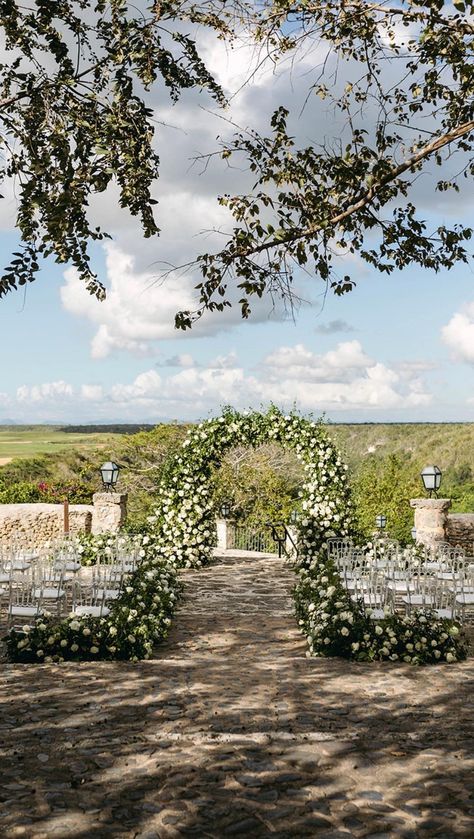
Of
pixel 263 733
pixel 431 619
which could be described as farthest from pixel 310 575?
pixel 263 733

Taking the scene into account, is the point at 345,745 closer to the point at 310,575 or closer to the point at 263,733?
the point at 263,733

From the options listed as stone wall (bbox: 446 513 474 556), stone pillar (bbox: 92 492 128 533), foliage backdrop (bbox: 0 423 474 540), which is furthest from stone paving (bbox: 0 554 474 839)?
stone wall (bbox: 446 513 474 556)

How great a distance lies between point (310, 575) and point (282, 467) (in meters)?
15.4

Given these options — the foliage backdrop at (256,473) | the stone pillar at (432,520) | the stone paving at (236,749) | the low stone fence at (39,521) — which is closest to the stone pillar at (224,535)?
the foliage backdrop at (256,473)

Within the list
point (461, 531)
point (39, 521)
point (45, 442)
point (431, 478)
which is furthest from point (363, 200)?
point (45, 442)

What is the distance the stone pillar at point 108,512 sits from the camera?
679 inches

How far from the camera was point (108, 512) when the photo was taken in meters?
17.2

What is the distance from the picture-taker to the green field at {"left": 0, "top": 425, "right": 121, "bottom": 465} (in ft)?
124

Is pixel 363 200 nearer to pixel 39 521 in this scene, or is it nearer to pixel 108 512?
pixel 108 512

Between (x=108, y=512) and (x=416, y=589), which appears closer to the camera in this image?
(x=416, y=589)

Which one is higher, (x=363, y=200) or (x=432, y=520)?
(x=363, y=200)

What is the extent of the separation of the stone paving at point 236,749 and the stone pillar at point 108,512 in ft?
28.6

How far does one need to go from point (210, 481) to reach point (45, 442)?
30.7 meters

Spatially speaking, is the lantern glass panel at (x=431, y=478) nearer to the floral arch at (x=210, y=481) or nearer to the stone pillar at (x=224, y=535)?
the floral arch at (x=210, y=481)
